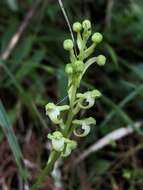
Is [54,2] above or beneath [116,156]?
above

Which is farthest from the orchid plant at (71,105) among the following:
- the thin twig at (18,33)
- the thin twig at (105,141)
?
the thin twig at (18,33)

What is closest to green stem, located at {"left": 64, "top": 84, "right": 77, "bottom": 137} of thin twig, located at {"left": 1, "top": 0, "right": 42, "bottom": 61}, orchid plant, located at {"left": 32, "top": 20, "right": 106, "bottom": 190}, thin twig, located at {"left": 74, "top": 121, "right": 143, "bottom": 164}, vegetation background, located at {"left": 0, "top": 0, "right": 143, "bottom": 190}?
orchid plant, located at {"left": 32, "top": 20, "right": 106, "bottom": 190}

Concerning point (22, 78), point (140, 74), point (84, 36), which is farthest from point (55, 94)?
point (84, 36)

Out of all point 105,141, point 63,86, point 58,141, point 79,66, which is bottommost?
point 105,141

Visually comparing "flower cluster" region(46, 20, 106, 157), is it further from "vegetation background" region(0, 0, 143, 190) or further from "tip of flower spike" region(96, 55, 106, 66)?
"vegetation background" region(0, 0, 143, 190)

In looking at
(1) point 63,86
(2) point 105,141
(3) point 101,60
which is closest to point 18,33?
(1) point 63,86

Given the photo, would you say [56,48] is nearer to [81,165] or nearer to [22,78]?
[22,78]

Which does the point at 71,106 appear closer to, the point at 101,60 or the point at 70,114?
the point at 70,114

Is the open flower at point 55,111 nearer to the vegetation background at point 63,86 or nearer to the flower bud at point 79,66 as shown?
the flower bud at point 79,66
